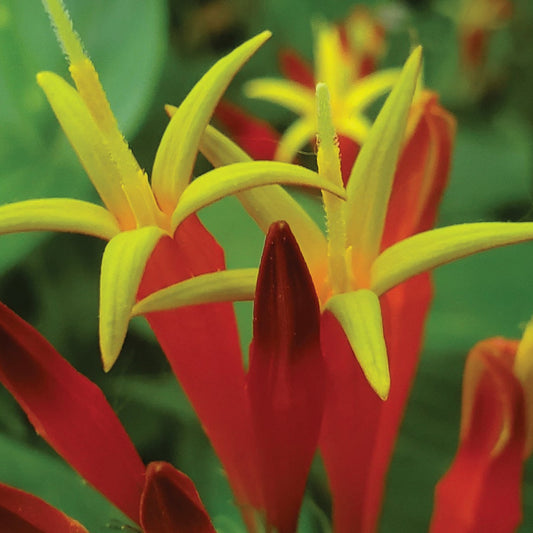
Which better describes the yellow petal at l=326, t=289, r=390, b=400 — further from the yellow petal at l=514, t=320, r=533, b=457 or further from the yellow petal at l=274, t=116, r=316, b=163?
the yellow petal at l=274, t=116, r=316, b=163

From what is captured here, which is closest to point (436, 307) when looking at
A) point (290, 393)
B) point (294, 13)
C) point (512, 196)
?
point (512, 196)

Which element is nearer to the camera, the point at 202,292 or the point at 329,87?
the point at 202,292

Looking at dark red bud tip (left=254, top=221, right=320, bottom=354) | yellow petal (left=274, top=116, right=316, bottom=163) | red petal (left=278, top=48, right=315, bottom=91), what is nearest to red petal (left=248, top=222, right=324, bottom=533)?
dark red bud tip (left=254, top=221, right=320, bottom=354)

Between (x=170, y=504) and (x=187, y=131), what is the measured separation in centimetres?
10

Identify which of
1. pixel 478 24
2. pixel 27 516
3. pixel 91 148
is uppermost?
pixel 478 24

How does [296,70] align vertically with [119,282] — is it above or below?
above

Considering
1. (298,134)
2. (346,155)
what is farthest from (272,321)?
(298,134)

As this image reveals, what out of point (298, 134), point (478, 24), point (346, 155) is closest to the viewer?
point (346, 155)

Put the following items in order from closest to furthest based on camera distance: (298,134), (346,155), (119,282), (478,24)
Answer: (119,282) < (346,155) < (298,134) < (478,24)

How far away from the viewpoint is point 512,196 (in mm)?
494

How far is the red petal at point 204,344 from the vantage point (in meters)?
0.25

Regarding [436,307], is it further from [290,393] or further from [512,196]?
[290,393]

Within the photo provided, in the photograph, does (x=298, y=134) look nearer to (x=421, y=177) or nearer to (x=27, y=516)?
(x=421, y=177)

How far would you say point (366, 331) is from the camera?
21 centimetres
